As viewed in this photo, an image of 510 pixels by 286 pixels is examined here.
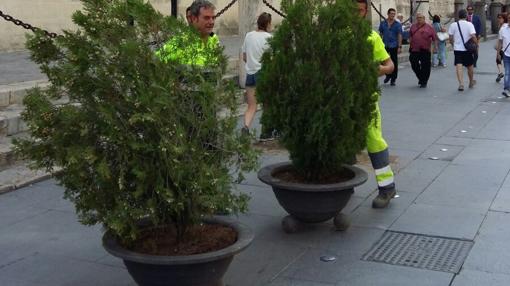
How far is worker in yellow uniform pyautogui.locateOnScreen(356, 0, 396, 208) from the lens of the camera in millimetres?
6336

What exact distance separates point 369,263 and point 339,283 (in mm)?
452

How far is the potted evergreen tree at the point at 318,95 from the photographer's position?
5527 mm

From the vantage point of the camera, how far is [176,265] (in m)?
3.89

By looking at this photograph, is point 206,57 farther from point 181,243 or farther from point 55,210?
point 55,210

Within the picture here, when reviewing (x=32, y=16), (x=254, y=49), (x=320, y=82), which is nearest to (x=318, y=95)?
(x=320, y=82)

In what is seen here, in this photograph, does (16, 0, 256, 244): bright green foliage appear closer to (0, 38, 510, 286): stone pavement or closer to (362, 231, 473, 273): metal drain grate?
(0, 38, 510, 286): stone pavement

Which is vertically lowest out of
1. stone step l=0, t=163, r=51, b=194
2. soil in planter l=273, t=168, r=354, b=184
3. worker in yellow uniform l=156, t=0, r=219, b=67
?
stone step l=0, t=163, r=51, b=194

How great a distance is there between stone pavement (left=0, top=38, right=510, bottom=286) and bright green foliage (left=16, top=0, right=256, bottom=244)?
1098 millimetres

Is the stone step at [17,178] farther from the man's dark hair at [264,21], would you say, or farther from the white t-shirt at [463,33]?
the white t-shirt at [463,33]

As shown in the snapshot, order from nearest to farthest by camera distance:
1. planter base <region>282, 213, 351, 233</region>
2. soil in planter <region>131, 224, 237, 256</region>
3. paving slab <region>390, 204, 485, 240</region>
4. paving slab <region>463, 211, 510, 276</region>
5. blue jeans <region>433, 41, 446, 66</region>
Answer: soil in planter <region>131, 224, 237, 256</region>
paving slab <region>463, 211, 510, 276</region>
planter base <region>282, 213, 351, 233</region>
paving slab <region>390, 204, 485, 240</region>
blue jeans <region>433, 41, 446, 66</region>

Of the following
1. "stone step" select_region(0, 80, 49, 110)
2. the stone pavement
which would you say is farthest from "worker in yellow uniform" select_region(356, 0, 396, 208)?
"stone step" select_region(0, 80, 49, 110)

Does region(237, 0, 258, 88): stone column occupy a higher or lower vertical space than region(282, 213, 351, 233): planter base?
higher

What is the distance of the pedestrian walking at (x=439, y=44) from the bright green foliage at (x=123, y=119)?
16448mm

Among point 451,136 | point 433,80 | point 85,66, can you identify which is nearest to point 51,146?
point 85,66
